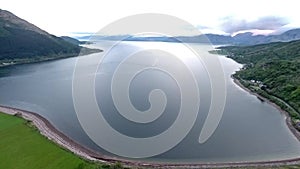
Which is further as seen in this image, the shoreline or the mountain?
the mountain

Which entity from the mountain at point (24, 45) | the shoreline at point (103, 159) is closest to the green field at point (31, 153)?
the shoreline at point (103, 159)

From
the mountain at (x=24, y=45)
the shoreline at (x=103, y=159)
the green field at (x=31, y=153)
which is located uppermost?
the mountain at (x=24, y=45)

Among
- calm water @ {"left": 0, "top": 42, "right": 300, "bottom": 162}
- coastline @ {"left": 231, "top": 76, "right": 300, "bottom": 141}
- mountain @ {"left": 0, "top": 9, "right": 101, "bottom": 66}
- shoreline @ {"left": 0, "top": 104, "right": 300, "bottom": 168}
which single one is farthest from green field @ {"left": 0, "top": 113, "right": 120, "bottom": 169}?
mountain @ {"left": 0, "top": 9, "right": 101, "bottom": 66}

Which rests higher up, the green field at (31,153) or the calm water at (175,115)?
the green field at (31,153)

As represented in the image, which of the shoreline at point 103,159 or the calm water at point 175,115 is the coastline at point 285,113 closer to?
the calm water at point 175,115

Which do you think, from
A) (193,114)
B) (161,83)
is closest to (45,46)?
(161,83)

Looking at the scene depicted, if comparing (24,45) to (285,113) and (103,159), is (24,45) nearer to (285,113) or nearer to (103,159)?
(285,113)

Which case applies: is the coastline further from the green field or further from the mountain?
the mountain
